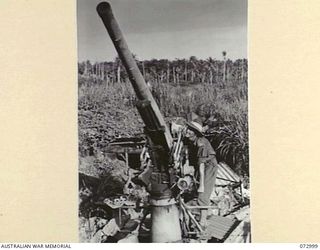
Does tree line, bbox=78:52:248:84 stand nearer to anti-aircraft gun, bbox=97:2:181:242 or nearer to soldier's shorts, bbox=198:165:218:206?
anti-aircraft gun, bbox=97:2:181:242

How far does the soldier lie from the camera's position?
32.9 inches

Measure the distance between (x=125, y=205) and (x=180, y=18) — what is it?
346 mm

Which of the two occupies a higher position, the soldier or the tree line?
the tree line

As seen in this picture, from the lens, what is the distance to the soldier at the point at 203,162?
835 millimetres

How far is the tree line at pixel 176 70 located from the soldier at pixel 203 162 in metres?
0.08

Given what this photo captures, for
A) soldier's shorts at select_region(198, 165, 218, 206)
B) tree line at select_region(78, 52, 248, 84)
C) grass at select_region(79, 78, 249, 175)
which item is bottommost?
soldier's shorts at select_region(198, 165, 218, 206)

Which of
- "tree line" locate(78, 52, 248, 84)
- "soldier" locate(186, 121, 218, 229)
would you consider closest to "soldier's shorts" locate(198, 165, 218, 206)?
"soldier" locate(186, 121, 218, 229)

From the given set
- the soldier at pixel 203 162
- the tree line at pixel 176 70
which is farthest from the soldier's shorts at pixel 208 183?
the tree line at pixel 176 70

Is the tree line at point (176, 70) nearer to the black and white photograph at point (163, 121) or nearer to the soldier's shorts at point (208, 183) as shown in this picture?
the black and white photograph at point (163, 121)

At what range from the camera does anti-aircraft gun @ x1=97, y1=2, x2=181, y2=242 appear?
839 mm

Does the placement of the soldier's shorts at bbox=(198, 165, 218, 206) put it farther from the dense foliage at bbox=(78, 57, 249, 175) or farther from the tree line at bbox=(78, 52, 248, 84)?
the tree line at bbox=(78, 52, 248, 84)

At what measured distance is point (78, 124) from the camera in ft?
→ 2.79
